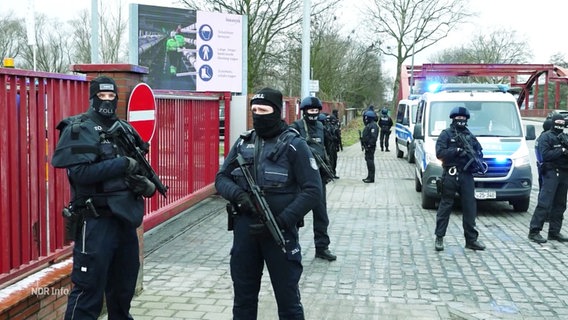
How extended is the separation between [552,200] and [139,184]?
5883mm

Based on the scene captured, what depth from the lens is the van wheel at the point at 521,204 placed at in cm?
985

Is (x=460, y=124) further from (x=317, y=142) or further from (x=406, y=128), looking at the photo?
(x=406, y=128)

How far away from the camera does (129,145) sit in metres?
3.84

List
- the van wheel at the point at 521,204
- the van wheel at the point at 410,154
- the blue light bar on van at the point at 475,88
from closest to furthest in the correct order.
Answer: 1. the van wheel at the point at 521,204
2. the blue light bar on van at the point at 475,88
3. the van wheel at the point at 410,154

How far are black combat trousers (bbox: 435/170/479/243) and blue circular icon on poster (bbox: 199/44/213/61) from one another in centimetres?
591

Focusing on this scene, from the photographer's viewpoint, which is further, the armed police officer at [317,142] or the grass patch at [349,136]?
the grass patch at [349,136]

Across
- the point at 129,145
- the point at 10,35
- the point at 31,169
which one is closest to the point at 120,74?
the point at 31,169

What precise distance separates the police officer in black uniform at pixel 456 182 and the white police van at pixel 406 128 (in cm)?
1066

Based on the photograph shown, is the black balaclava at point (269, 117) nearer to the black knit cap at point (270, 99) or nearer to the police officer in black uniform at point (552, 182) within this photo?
the black knit cap at point (270, 99)

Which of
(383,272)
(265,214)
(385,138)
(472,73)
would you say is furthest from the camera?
(472,73)

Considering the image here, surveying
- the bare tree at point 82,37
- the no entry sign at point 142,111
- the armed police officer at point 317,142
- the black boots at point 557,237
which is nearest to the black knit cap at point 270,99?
the no entry sign at point 142,111

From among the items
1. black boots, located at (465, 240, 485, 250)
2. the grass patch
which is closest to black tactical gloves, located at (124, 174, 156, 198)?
black boots, located at (465, 240, 485, 250)

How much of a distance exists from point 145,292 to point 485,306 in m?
3.01

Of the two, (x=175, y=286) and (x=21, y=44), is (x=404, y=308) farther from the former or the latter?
(x=21, y=44)
